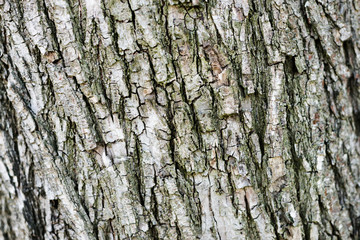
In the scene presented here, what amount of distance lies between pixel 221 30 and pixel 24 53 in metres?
0.71

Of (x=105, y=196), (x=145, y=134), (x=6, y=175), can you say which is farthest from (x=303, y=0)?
(x=6, y=175)

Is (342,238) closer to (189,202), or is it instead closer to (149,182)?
(189,202)

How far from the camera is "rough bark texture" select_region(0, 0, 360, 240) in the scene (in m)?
1.17

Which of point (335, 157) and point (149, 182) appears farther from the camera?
point (335, 157)

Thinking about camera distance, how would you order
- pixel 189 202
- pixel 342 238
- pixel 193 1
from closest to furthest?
pixel 193 1 → pixel 189 202 → pixel 342 238

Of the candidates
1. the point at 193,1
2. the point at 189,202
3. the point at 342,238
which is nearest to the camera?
the point at 193,1

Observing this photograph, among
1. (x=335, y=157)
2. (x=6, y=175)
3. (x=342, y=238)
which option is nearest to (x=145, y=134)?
(x=6, y=175)

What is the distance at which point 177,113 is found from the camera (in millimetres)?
1202

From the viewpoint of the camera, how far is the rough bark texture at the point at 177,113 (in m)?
1.17

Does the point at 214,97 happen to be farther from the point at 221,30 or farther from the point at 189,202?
the point at 189,202

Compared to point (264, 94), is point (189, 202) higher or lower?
lower

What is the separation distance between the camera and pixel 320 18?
50.7 inches

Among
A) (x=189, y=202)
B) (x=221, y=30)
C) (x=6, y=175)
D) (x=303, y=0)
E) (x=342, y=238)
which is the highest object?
(x=303, y=0)

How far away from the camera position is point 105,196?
4.14ft
